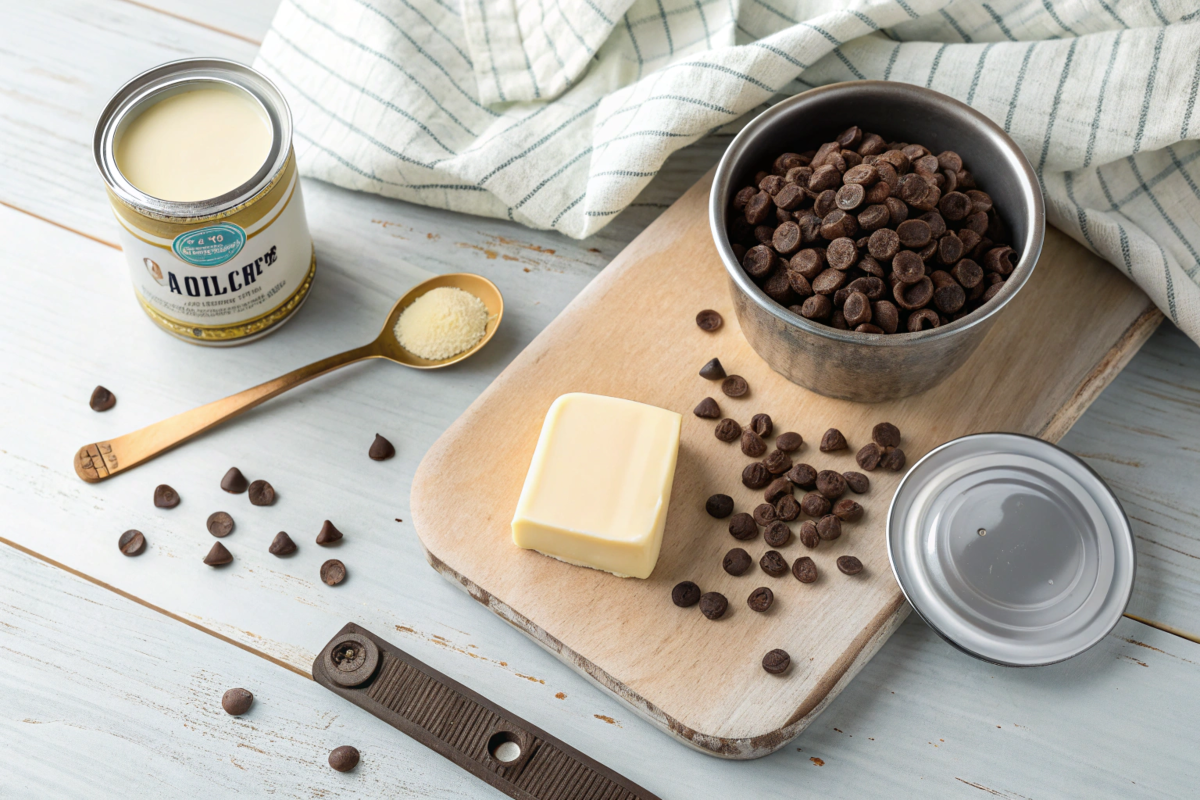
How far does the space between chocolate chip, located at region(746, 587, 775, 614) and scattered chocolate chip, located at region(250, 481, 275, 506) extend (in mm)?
737

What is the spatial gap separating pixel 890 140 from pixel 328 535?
42.0 inches

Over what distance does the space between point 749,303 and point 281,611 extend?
81cm

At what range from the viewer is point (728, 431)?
1.47 metres

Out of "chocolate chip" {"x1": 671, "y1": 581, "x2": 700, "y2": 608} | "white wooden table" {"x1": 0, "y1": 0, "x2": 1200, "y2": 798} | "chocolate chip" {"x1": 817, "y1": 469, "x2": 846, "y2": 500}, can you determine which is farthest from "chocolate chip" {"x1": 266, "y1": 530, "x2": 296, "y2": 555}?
"chocolate chip" {"x1": 817, "y1": 469, "x2": 846, "y2": 500}

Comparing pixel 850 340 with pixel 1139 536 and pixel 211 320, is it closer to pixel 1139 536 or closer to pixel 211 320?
pixel 1139 536

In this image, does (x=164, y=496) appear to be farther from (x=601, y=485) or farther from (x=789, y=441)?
(x=789, y=441)

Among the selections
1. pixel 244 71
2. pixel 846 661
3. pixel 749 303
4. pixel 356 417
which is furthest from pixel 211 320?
pixel 846 661

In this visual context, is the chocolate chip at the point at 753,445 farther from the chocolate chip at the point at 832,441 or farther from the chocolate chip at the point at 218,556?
the chocolate chip at the point at 218,556

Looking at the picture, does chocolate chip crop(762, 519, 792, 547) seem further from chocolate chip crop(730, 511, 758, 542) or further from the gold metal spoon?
the gold metal spoon

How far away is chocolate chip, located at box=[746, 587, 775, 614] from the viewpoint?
52.4 inches

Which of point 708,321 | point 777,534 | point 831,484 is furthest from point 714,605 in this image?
point 708,321

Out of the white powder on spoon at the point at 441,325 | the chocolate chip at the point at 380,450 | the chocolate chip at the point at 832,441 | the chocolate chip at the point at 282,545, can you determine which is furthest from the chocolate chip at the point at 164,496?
the chocolate chip at the point at 832,441

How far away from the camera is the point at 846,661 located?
1.30m

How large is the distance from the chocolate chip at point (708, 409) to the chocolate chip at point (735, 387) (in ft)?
0.11
